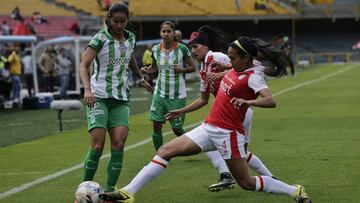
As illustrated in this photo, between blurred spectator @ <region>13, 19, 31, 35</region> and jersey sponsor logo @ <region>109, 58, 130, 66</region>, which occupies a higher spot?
jersey sponsor logo @ <region>109, 58, 130, 66</region>

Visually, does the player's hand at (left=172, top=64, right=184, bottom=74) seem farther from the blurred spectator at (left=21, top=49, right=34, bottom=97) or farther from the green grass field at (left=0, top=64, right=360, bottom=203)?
the blurred spectator at (left=21, top=49, right=34, bottom=97)

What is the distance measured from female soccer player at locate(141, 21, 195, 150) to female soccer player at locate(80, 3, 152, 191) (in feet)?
10.7

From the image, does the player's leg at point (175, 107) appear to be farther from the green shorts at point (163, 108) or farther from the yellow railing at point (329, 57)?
the yellow railing at point (329, 57)

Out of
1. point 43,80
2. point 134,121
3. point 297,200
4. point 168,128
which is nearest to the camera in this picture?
point 297,200

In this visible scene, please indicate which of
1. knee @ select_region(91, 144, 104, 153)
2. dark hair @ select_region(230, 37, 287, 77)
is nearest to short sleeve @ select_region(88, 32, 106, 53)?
knee @ select_region(91, 144, 104, 153)

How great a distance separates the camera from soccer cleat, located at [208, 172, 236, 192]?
10.2m

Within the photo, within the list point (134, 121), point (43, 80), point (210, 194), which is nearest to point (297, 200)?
point (210, 194)

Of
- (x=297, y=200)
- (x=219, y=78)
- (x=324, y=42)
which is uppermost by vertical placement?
(x=219, y=78)

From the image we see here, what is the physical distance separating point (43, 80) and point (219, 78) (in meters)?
24.1

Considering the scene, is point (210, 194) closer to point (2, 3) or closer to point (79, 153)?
point (79, 153)

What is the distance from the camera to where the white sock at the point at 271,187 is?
8.70 m

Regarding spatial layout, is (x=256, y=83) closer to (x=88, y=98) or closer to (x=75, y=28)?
(x=88, y=98)

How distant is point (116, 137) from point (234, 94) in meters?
1.62

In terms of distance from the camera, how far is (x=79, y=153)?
1503 centimetres
